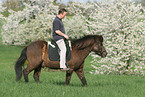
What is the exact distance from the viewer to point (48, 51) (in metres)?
8.59

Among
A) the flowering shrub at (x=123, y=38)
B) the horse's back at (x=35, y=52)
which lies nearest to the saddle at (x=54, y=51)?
the horse's back at (x=35, y=52)

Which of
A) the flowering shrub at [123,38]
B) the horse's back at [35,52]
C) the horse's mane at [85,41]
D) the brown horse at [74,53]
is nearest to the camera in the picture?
the brown horse at [74,53]

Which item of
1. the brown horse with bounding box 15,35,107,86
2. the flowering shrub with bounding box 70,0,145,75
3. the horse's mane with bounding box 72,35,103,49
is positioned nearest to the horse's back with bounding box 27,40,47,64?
the brown horse with bounding box 15,35,107,86

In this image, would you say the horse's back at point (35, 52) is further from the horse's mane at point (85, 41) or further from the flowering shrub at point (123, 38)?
the flowering shrub at point (123, 38)

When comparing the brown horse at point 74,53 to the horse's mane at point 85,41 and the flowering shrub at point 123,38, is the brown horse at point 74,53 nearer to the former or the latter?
the horse's mane at point 85,41

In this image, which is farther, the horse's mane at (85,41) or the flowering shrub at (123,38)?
the flowering shrub at (123,38)

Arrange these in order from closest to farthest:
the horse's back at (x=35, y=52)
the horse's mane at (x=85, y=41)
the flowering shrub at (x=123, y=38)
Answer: the horse's mane at (x=85, y=41) → the horse's back at (x=35, y=52) → the flowering shrub at (x=123, y=38)

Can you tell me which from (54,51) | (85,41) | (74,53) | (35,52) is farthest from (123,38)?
(35,52)

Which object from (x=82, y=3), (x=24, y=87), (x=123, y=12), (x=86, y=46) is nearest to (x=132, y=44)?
(x=123, y=12)

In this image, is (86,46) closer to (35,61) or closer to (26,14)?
(35,61)

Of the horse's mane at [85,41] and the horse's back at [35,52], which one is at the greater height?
the horse's mane at [85,41]

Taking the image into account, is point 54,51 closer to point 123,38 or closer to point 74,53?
point 74,53

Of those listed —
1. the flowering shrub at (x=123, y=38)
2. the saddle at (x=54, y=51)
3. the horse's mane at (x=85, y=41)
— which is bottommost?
the flowering shrub at (x=123, y=38)

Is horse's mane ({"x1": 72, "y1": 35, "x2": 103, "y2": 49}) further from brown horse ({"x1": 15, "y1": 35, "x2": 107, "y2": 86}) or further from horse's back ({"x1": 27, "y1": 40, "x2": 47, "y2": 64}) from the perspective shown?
horse's back ({"x1": 27, "y1": 40, "x2": 47, "y2": 64})
